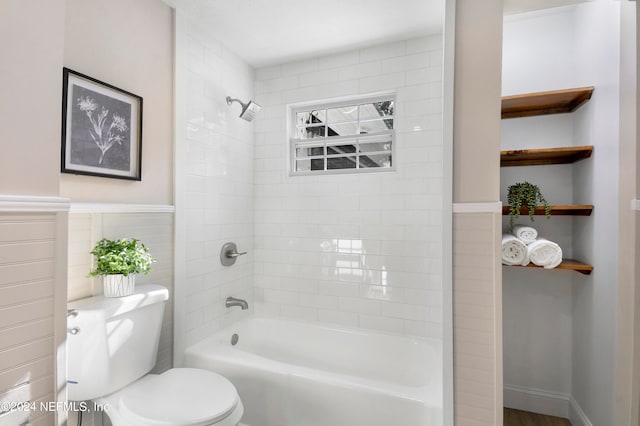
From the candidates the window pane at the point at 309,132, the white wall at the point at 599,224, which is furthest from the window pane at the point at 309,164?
the white wall at the point at 599,224

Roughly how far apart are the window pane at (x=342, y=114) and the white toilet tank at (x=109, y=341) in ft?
6.05

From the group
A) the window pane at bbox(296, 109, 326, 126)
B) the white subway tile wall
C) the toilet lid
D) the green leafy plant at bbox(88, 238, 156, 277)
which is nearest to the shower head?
the white subway tile wall

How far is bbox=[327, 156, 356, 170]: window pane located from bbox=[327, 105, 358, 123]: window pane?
0.32 meters

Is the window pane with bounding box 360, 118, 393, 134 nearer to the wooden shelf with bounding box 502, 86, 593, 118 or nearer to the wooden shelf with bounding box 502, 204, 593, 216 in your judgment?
the wooden shelf with bounding box 502, 86, 593, 118

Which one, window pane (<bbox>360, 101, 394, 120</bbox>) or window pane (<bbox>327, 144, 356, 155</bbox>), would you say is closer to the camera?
window pane (<bbox>360, 101, 394, 120</bbox>)

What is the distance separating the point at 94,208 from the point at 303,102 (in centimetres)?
173

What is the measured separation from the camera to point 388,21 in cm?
215

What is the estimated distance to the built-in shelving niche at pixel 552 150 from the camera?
6.45 ft

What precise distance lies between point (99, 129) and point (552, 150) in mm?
2565

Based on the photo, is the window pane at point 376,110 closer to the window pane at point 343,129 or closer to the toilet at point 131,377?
the window pane at point 343,129

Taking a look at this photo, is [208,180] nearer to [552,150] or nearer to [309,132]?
[309,132]

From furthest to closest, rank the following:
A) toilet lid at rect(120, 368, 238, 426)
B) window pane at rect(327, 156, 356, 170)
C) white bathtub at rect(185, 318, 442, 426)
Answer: window pane at rect(327, 156, 356, 170) → white bathtub at rect(185, 318, 442, 426) → toilet lid at rect(120, 368, 238, 426)

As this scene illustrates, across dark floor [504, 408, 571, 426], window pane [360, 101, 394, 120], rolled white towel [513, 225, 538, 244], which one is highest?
window pane [360, 101, 394, 120]

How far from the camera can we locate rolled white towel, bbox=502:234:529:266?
6.49 feet
